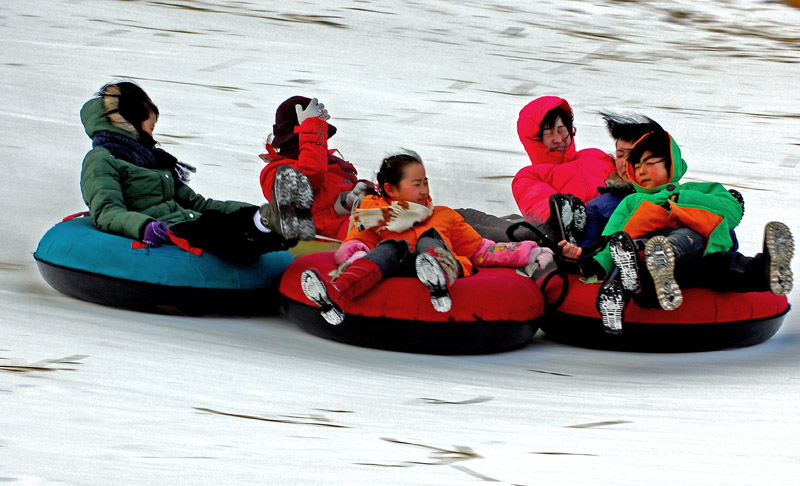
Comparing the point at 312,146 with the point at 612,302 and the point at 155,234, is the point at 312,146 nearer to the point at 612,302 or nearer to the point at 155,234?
the point at 155,234

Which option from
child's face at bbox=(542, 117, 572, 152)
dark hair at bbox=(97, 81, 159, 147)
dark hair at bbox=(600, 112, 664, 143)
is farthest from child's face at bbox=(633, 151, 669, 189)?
dark hair at bbox=(97, 81, 159, 147)

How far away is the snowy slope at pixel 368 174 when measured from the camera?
113 inches

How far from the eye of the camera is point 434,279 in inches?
155

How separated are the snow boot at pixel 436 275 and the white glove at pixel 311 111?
3.74 feet

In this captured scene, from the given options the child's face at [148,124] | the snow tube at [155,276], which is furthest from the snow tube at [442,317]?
the child's face at [148,124]

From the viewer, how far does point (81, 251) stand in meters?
4.61

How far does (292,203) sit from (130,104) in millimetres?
1246

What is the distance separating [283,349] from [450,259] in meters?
0.79

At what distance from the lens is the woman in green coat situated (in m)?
4.40

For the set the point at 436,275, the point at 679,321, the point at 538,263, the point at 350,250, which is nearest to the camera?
the point at 436,275

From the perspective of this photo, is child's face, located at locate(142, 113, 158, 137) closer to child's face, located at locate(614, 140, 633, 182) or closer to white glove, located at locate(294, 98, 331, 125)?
white glove, located at locate(294, 98, 331, 125)

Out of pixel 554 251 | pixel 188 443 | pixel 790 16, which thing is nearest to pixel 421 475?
pixel 188 443

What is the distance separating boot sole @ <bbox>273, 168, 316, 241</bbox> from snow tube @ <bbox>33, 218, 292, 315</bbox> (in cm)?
51

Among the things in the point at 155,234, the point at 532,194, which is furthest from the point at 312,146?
the point at 532,194
